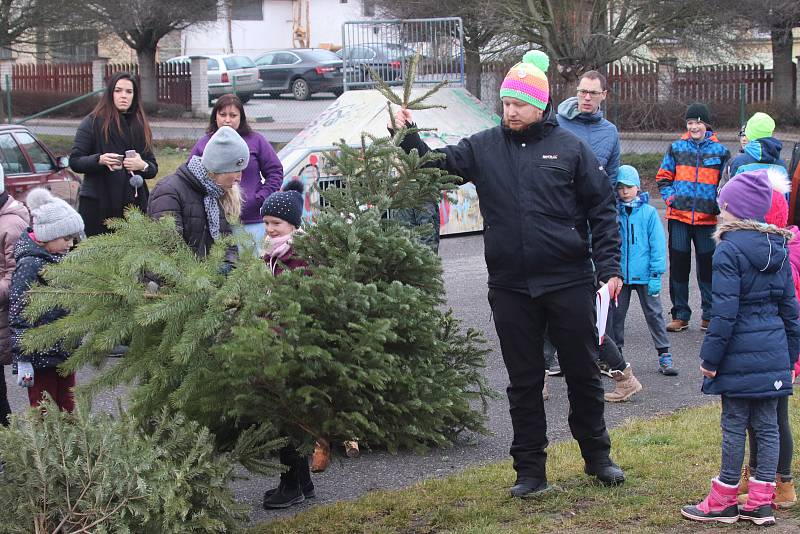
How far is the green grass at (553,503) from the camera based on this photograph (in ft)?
15.5

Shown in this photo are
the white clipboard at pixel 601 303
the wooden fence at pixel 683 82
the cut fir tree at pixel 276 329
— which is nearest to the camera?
the cut fir tree at pixel 276 329

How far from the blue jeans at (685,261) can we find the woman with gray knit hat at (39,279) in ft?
17.5

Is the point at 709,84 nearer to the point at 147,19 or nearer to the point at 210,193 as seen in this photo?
the point at 147,19

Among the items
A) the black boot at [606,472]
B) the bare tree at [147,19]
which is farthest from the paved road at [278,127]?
the black boot at [606,472]

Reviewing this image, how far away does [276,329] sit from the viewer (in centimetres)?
402

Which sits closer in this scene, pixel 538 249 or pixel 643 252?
pixel 538 249

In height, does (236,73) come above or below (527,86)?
above

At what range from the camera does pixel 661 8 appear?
19.2 metres

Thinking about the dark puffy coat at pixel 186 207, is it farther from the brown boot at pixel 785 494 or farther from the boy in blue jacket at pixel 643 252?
the boy in blue jacket at pixel 643 252

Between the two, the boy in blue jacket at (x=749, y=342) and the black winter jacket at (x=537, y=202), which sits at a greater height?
the black winter jacket at (x=537, y=202)

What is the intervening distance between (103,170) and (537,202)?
14.7ft

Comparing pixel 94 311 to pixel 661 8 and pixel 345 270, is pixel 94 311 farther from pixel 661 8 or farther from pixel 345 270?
pixel 661 8

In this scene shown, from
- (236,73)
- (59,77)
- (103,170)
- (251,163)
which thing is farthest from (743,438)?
(59,77)

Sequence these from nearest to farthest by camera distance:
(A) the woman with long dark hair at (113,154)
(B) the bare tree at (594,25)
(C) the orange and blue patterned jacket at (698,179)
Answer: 1. (A) the woman with long dark hair at (113,154)
2. (C) the orange and blue patterned jacket at (698,179)
3. (B) the bare tree at (594,25)
